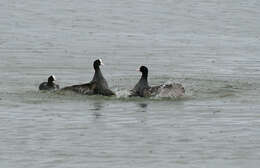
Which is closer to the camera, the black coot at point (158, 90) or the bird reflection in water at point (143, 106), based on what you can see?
the bird reflection in water at point (143, 106)

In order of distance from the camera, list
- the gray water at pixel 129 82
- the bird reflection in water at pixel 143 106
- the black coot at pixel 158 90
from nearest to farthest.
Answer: the gray water at pixel 129 82
the bird reflection in water at pixel 143 106
the black coot at pixel 158 90

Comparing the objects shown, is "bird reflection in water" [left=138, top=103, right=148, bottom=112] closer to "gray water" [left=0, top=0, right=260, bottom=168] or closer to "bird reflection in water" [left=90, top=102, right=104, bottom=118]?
"gray water" [left=0, top=0, right=260, bottom=168]

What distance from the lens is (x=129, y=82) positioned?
2167cm

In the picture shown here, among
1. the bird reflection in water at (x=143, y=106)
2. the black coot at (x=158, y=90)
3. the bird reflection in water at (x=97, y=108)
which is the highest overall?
the black coot at (x=158, y=90)

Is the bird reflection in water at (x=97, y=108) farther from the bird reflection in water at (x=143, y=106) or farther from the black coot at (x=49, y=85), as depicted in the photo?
the black coot at (x=49, y=85)

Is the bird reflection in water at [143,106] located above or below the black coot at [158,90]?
below

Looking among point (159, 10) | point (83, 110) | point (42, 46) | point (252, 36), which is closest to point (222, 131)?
point (83, 110)

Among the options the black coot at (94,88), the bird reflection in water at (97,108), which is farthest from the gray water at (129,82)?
the black coot at (94,88)

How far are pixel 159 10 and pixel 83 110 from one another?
69.6ft

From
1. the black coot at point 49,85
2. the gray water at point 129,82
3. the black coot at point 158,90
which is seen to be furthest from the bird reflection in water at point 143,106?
the black coot at point 49,85

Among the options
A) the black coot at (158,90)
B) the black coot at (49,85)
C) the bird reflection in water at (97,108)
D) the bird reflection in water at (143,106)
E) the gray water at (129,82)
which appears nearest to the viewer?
the gray water at (129,82)

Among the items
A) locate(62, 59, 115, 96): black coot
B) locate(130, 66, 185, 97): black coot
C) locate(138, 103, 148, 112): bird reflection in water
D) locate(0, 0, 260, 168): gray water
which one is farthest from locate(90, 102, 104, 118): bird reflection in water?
locate(130, 66, 185, 97): black coot

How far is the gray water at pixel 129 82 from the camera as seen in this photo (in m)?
13.8

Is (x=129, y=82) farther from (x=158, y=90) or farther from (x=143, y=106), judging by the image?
(x=143, y=106)
